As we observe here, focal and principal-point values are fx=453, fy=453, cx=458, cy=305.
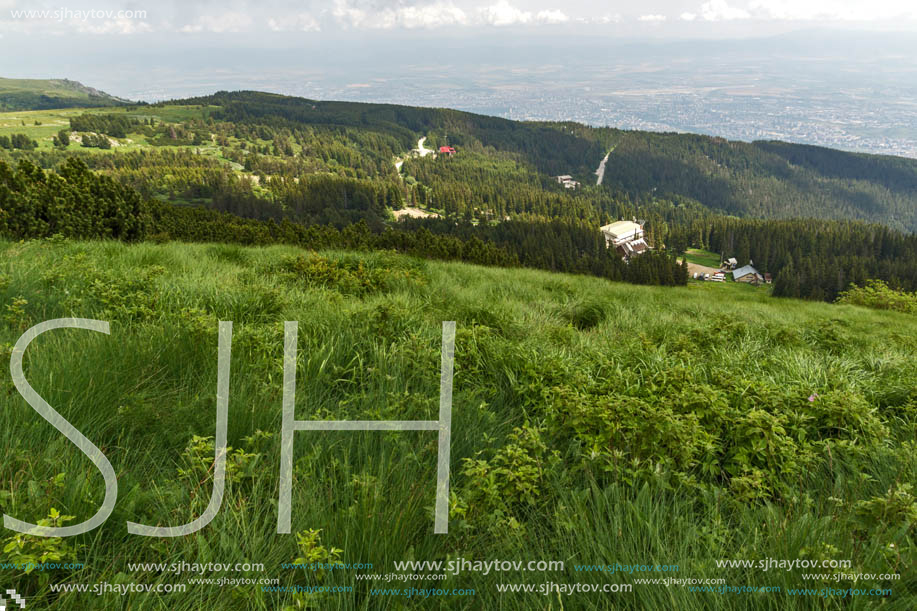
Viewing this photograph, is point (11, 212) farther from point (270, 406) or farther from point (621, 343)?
point (621, 343)

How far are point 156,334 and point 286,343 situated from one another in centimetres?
100

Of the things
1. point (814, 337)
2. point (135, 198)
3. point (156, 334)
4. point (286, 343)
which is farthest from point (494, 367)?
point (135, 198)

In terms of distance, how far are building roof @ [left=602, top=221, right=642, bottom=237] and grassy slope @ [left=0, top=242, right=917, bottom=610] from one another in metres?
154

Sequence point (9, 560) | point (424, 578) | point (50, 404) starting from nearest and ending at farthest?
point (9, 560)
point (424, 578)
point (50, 404)

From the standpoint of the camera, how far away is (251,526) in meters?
2.01

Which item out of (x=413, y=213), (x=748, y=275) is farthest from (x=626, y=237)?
(x=413, y=213)

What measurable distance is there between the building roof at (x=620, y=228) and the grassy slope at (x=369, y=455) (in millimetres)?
154303

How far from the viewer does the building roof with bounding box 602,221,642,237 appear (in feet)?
494

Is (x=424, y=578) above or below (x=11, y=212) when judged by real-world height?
below

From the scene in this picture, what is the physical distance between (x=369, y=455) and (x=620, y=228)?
164 meters

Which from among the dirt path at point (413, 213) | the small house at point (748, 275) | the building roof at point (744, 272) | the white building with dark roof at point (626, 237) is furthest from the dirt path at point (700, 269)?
the dirt path at point (413, 213)

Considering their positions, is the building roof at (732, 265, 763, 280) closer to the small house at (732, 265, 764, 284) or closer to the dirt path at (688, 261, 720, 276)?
the small house at (732, 265, 764, 284)

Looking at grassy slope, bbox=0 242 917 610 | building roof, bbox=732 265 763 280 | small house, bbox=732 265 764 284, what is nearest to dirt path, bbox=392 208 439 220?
building roof, bbox=732 265 763 280

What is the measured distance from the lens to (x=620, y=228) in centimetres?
15462
